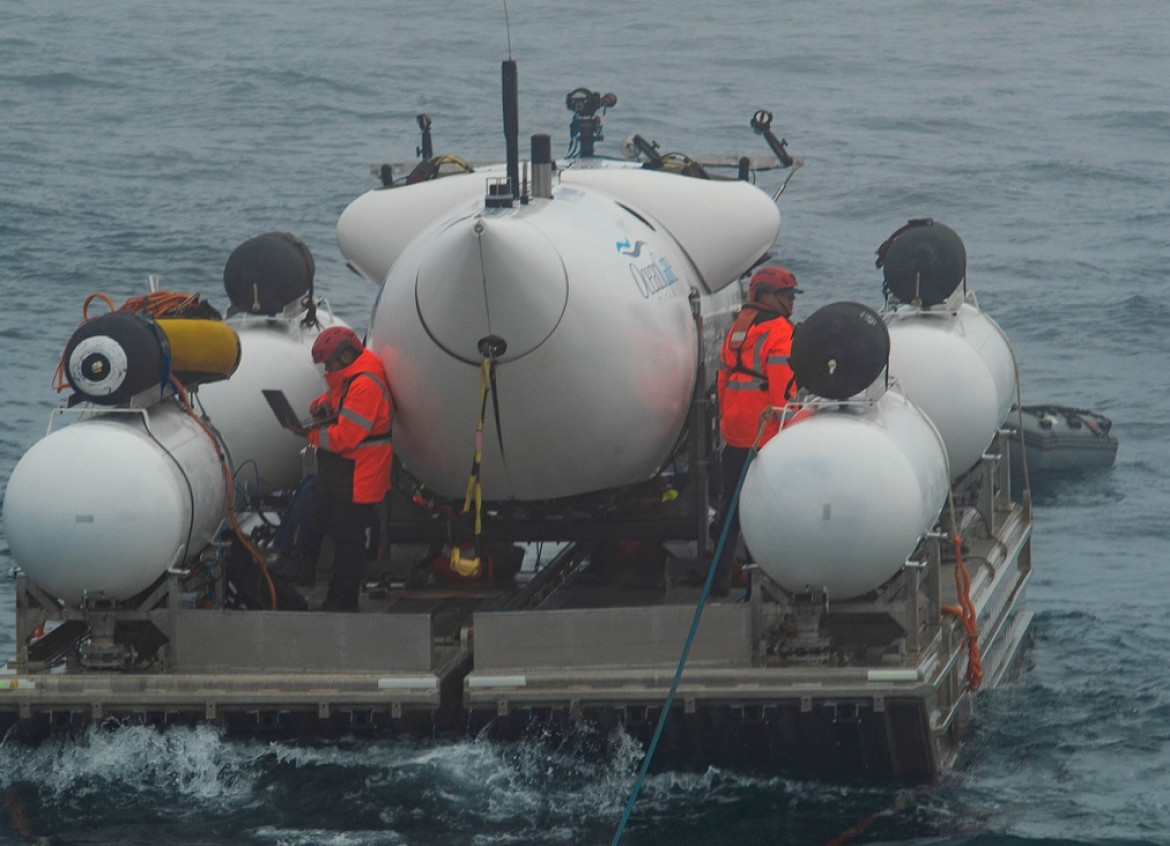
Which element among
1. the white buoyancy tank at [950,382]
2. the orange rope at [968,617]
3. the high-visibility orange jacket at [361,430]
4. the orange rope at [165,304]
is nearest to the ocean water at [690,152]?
the orange rope at [968,617]

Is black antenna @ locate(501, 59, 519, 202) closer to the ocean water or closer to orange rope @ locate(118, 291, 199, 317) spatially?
orange rope @ locate(118, 291, 199, 317)

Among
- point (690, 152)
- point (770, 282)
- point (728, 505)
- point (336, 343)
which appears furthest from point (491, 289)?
point (690, 152)

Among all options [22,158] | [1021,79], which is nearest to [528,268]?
[22,158]

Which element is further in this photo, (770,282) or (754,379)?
(770,282)

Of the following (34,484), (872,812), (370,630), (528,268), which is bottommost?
(872,812)

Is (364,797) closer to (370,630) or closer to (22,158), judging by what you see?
(370,630)

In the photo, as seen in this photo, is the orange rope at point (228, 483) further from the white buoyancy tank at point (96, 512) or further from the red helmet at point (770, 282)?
the red helmet at point (770, 282)

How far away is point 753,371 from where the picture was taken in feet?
38.5

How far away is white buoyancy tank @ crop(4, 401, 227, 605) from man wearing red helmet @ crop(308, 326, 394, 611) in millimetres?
919

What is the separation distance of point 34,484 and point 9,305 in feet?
45.0

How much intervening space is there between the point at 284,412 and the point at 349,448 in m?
1.08

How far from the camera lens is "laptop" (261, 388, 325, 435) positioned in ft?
39.6

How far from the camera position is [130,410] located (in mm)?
11016

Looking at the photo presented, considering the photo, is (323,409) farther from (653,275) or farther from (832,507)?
(832,507)
